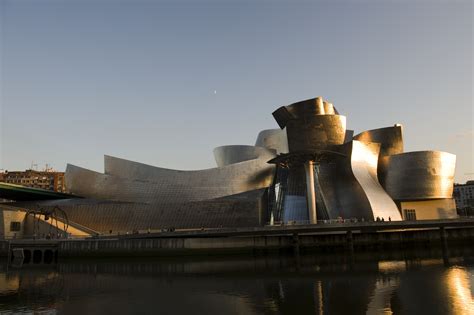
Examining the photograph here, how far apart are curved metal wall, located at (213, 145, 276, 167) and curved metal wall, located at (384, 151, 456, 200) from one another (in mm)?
13349

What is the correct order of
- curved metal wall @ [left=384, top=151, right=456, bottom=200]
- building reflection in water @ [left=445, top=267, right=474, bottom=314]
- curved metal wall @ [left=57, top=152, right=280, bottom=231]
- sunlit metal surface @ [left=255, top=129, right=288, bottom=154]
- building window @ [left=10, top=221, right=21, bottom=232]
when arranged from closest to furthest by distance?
building reflection in water @ [left=445, top=267, right=474, bottom=314], building window @ [left=10, top=221, right=21, bottom=232], curved metal wall @ [left=57, top=152, right=280, bottom=231], curved metal wall @ [left=384, top=151, right=456, bottom=200], sunlit metal surface @ [left=255, top=129, right=288, bottom=154]

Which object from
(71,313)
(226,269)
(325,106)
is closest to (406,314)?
(71,313)

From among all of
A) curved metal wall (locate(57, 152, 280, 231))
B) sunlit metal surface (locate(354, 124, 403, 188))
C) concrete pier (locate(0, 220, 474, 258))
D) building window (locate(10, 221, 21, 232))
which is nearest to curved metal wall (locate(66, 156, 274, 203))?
curved metal wall (locate(57, 152, 280, 231))

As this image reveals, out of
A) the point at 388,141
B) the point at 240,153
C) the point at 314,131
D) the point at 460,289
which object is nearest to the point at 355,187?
the point at 314,131

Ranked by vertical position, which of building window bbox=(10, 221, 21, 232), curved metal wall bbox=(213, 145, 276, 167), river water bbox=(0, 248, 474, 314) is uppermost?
curved metal wall bbox=(213, 145, 276, 167)

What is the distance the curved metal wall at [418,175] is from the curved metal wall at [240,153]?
526 inches

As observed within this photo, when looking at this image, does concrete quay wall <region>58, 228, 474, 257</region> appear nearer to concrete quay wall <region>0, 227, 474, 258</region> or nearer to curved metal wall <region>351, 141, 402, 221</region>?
concrete quay wall <region>0, 227, 474, 258</region>

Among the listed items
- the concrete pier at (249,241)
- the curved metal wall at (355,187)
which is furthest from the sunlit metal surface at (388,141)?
the concrete pier at (249,241)

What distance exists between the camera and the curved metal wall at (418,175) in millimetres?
42844

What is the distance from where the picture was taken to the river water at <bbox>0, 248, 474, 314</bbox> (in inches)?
555

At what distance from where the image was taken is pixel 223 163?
50.4 m

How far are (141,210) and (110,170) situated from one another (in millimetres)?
7077

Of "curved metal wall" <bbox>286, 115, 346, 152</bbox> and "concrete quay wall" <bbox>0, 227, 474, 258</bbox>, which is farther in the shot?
"curved metal wall" <bbox>286, 115, 346, 152</bbox>

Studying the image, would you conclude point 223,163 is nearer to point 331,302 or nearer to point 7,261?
point 7,261
